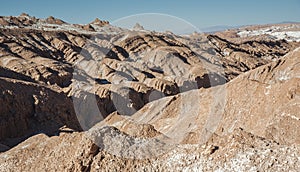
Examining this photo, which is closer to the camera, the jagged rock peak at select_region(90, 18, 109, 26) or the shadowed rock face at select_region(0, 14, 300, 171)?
the shadowed rock face at select_region(0, 14, 300, 171)

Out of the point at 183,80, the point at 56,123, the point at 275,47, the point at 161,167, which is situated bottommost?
the point at 275,47

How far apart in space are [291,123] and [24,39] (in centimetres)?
5558

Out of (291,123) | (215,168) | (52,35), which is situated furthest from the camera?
(52,35)

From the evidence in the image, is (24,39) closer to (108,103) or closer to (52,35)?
(52,35)

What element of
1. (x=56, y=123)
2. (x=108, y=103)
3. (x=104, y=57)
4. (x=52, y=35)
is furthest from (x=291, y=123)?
(x=52, y=35)

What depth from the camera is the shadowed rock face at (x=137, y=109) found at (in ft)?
31.5

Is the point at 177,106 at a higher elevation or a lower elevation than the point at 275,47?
higher

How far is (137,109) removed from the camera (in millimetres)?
36406

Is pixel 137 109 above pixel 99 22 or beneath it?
beneath

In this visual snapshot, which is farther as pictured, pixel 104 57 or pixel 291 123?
pixel 104 57

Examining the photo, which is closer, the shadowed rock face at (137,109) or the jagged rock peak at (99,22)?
the shadowed rock face at (137,109)

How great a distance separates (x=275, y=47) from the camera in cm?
10012

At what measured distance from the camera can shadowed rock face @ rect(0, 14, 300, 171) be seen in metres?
9.59

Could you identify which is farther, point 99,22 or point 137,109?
point 99,22
